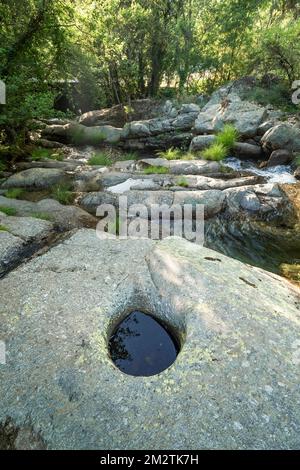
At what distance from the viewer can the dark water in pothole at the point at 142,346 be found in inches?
147

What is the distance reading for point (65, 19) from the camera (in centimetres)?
1121

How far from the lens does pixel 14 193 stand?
31.7ft

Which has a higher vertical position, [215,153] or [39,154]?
[215,153]

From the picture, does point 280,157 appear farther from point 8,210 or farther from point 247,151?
point 8,210

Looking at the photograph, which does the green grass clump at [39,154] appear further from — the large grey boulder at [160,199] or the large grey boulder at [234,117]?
the large grey boulder at [234,117]

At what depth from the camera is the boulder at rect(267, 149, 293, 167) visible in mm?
12273

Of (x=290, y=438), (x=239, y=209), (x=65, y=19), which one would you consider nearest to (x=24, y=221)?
(x=239, y=209)

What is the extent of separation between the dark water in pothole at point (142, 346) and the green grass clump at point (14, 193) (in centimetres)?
685

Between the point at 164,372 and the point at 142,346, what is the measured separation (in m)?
0.65

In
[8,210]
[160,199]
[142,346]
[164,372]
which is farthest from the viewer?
[160,199]

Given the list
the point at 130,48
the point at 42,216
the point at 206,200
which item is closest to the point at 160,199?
the point at 206,200

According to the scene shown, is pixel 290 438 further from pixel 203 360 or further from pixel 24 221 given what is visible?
pixel 24 221

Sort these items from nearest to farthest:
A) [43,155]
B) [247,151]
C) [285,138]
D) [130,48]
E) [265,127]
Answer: [285,138], [247,151], [43,155], [265,127], [130,48]
